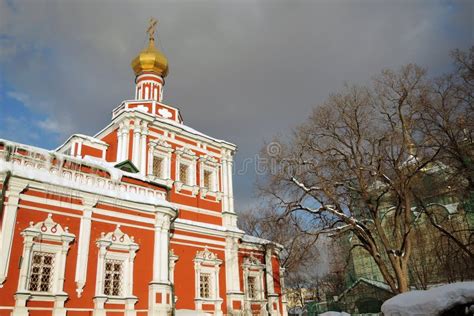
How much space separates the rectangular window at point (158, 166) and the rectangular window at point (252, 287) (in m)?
6.53

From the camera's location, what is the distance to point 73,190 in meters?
12.0

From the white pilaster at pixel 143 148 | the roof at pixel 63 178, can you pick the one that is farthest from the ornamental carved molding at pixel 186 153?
the roof at pixel 63 178

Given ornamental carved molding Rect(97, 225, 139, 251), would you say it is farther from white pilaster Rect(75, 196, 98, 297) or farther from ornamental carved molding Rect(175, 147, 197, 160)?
ornamental carved molding Rect(175, 147, 197, 160)

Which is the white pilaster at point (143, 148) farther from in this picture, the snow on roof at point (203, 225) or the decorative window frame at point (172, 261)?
the decorative window frame at point (172, 261)

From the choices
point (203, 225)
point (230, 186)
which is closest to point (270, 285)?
point (203, 225)

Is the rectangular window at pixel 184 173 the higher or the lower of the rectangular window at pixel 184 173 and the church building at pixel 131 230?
the higher

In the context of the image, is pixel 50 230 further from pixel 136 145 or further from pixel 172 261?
pixel 136 145

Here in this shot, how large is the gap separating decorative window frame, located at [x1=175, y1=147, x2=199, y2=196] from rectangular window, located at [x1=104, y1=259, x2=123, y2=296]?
17.6ft

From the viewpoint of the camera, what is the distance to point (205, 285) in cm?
1661

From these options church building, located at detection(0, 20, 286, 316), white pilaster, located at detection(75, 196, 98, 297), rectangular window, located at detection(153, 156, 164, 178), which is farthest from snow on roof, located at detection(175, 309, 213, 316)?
rectangular window, located at detection(153, 156, 164, 178)

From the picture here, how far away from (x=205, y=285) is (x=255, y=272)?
333 centimetres

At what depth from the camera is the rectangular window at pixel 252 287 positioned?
61.4ft

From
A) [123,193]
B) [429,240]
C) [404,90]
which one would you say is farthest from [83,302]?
[429,240]

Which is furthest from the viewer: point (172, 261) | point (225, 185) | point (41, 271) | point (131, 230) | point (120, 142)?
point (225, 185)
